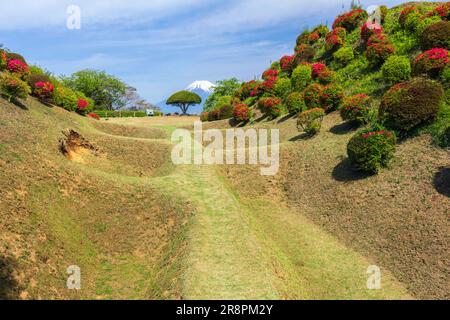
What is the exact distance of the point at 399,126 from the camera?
16.8 meters

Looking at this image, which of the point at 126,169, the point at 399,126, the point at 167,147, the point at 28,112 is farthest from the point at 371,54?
the point at 28,112

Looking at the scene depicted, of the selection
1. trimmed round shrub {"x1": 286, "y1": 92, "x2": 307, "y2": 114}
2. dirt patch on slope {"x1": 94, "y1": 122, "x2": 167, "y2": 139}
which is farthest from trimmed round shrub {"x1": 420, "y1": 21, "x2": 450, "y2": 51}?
dirt patch on slope {"x1": 94, "y1": 122, "x2": 167, "y2": 139}

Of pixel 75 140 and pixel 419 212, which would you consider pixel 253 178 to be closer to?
pixel 419 212

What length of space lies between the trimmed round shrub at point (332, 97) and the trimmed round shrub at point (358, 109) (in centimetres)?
429

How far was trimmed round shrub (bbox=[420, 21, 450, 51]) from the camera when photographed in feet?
73.2

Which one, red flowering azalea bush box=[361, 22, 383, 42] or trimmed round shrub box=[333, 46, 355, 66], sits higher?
red flowering azalea bush box=[361, 22, 383, 42]

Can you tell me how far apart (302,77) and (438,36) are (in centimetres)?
1347

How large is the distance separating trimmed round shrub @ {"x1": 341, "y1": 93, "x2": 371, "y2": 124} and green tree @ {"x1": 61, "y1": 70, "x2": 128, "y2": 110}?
71.0 meters

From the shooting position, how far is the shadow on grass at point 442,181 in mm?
12591

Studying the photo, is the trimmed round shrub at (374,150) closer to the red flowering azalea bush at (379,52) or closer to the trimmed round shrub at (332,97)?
the trimmed round shrub at (332,97)

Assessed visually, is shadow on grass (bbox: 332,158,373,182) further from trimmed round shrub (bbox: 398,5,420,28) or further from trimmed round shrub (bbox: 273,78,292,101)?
trimmed round shrub (bbox: 398,5,420,28)
